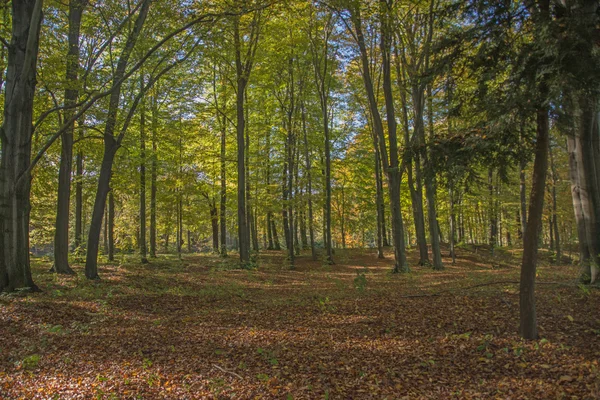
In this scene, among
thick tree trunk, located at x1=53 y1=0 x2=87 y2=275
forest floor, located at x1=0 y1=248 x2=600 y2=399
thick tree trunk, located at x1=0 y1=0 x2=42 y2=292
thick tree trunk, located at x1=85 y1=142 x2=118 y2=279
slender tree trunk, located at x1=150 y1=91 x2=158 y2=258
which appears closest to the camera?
forest floor, located at x1=0 y1=248 x2=600 y2=399

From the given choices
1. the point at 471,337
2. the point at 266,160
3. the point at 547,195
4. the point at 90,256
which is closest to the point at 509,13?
the point at 471,337

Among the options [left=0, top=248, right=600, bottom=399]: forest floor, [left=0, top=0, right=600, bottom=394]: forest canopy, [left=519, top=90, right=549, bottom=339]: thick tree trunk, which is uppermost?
[left=0, top=0, right=600, bottom=394]: forest canopy

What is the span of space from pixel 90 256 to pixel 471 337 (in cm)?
1062

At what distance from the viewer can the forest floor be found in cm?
415

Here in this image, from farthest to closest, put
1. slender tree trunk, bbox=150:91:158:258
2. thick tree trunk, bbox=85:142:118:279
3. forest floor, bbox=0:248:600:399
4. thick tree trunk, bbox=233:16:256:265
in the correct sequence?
1. slender tree trunk, bbox=150:91:158:258
2. thick tree trunk, bbox=233:16:256:265
3. thick tree trunk, bbox=85:142:118:279
4. forest floor, bbox=0:248:600:399

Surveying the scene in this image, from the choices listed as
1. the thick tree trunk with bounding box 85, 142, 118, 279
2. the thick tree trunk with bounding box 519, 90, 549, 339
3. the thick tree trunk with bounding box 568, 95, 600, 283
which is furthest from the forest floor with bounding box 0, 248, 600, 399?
the thick tree trunk with bounding box 85, 142, 118, 279

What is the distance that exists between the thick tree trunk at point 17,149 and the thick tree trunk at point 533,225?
31.7 feet

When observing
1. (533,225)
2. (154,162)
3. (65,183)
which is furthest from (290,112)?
(533,225)

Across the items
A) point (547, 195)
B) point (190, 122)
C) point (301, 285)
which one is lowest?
point (301, 285)

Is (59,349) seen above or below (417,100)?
below

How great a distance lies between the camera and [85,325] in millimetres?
6688

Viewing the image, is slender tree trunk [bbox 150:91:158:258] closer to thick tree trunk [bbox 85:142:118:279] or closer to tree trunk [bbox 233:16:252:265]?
tree trunk [bbox 233:16:252:265]

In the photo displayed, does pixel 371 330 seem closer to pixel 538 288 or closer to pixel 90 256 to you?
pixel 538 288

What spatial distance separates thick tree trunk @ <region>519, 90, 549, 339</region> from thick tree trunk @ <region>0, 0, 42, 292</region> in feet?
31.7
